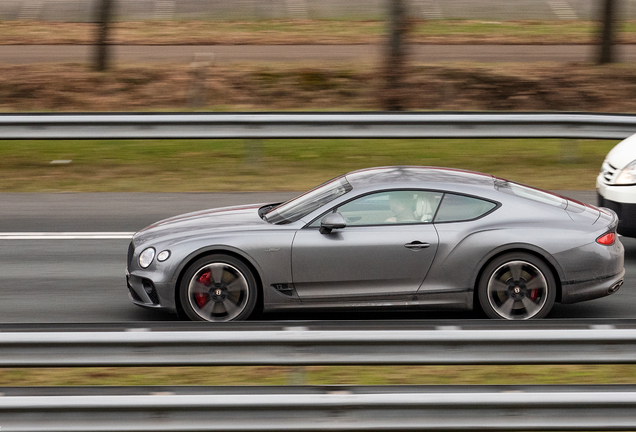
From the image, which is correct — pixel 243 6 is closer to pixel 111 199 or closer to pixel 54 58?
pixel 54 58

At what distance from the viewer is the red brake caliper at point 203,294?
23.5 ft

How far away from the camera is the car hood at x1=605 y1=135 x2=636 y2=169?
9.05 m

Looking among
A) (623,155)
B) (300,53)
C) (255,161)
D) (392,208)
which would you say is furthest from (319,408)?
(300,53)

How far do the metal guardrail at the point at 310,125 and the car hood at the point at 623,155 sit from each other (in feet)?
12.3

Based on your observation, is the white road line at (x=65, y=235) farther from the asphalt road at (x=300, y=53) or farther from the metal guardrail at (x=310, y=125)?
the asphalt road at (x=300, y=53)

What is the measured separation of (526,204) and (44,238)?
18.7 ft

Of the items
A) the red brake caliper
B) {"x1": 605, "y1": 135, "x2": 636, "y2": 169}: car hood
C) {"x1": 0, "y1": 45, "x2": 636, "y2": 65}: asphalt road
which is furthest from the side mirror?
{"x1": 0, "y1": 45, "x2": 636, "y2": 65}: asphalt road

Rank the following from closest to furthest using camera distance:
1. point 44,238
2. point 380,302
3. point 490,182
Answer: point 380,302
point 490,182
point 44,238

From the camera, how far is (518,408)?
434 centimetres

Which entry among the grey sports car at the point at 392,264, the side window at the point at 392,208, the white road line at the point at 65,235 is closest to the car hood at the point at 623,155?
the grey sports car at the point at 392,264

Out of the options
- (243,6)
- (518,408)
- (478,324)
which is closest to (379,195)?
(478,324)

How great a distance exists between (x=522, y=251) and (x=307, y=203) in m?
1.89

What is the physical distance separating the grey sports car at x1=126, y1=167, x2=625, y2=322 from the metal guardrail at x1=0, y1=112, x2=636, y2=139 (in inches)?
241

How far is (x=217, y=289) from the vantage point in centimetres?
718
